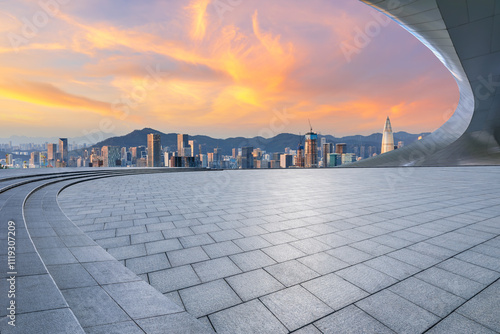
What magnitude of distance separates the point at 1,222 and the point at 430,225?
8.72 meters

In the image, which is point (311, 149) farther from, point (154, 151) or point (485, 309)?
point (485, 309)

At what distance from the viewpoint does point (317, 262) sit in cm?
355

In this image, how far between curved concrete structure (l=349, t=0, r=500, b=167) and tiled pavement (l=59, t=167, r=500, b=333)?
1365 cm

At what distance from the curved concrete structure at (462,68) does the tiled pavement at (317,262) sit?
537 inches

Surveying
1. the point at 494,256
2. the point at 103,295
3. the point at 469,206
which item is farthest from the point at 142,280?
the point at 469,206

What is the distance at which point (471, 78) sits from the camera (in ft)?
75.9

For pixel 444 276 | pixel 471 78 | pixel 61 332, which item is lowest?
pixel 444 276

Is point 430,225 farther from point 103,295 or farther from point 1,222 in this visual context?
point 1,222

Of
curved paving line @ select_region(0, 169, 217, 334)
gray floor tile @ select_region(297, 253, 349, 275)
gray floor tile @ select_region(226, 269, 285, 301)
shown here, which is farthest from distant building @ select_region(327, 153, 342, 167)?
curved paving line @ select_region(0, 169, 217, 334)

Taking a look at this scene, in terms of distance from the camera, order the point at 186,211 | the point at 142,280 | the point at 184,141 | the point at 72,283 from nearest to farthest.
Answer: the point at 72,283, the point at 142,280, the point at 186,211, the point at 184,141

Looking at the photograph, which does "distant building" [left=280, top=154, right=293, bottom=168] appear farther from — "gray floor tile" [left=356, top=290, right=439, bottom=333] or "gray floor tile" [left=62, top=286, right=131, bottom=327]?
"gray floor tile" [left=62, top=286, right=131, bottom=327]

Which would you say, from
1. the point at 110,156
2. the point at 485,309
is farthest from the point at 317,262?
the point at 110,156

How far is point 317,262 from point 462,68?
2760 cm

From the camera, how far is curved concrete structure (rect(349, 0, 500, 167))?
14633 mm
